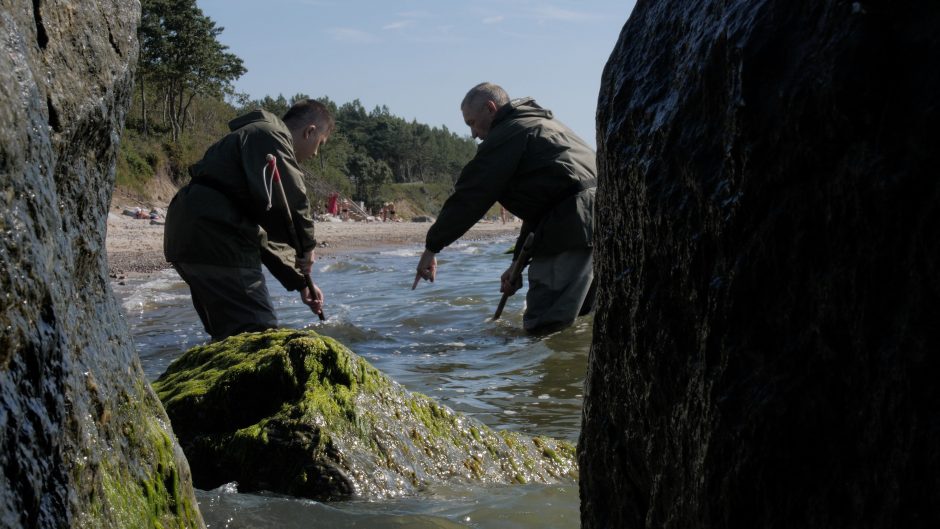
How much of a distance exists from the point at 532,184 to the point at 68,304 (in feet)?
21.6

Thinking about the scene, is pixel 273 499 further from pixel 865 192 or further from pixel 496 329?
pixel 496 329

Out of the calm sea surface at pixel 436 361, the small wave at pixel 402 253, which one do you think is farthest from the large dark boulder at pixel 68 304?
the small wave at pixel 402 253

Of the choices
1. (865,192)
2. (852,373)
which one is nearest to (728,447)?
(852,373)

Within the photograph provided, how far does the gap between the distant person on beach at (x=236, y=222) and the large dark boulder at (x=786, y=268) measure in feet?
18.1

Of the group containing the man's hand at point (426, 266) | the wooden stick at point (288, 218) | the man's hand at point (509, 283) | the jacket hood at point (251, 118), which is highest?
the jacket hood at point (251, 118)

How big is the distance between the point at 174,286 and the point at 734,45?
14.7 m

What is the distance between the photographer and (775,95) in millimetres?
1490

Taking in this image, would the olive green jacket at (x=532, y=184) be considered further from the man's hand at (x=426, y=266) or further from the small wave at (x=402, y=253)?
the small wave at (x=402, y=253)

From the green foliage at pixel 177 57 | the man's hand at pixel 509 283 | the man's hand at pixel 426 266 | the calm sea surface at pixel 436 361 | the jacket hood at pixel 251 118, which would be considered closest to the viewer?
the calm sea surface at pixel 436 361

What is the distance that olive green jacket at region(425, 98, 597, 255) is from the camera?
27.2ft

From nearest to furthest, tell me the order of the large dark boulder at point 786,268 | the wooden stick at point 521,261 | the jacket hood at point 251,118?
the large dark boulder at point 786,268 → the jacket hood at point 251,118 → the wooden stick at point 521,261

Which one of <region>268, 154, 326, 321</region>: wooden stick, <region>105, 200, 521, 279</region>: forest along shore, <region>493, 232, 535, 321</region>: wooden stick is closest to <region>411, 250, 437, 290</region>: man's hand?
<region>493, 232, 535, 321</region>: wooden stick

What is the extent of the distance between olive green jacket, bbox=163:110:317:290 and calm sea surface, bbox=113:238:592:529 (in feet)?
3.53

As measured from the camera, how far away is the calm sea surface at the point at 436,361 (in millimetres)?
3522
